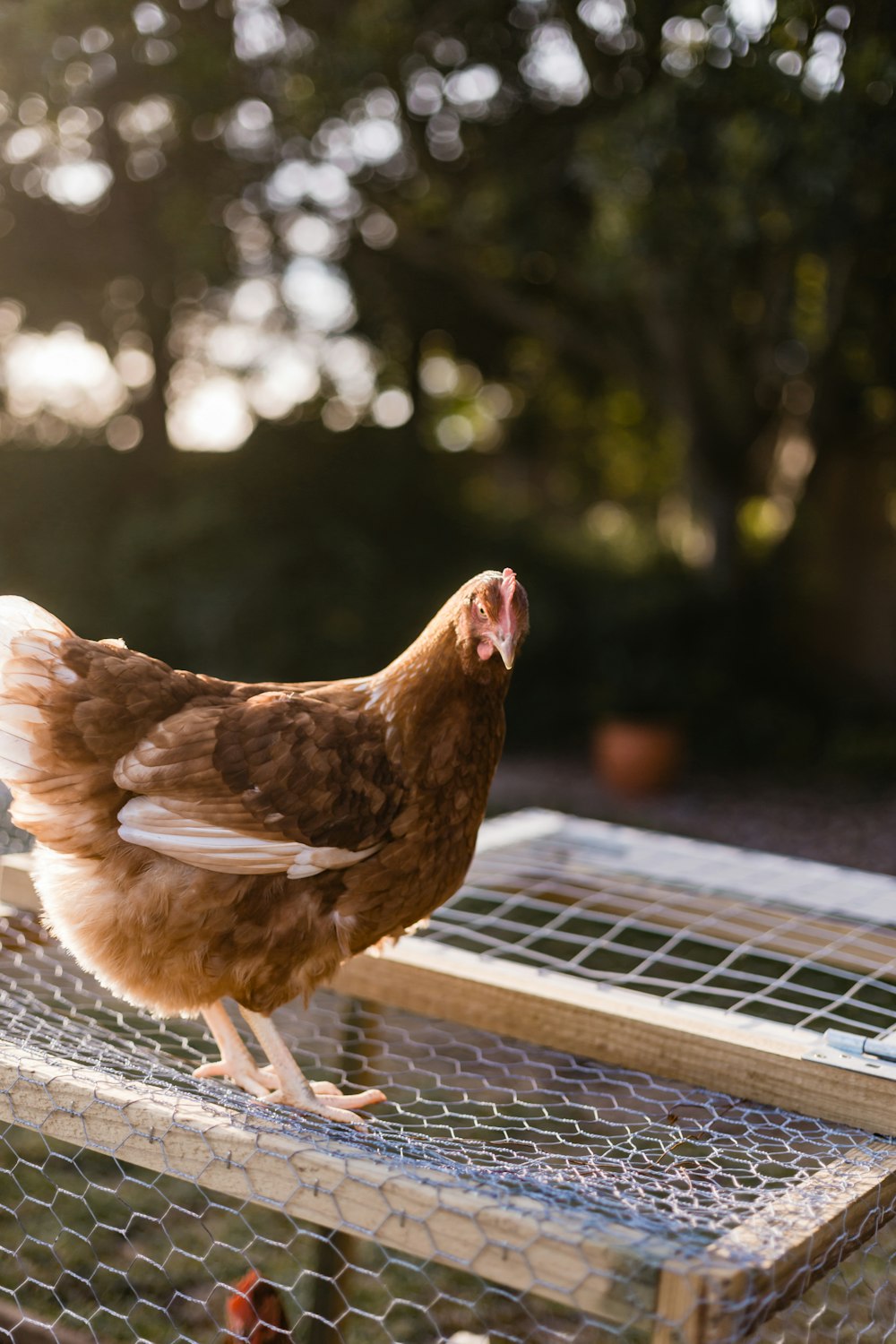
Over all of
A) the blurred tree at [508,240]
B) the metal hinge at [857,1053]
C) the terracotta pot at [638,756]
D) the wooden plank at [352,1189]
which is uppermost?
the blurred tree at [508,240]

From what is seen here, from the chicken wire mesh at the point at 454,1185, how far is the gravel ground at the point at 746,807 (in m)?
2.37

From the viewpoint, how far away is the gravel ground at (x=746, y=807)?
495cm

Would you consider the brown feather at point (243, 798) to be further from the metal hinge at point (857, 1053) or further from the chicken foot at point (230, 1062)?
the metal hinge at point (857, 1053)

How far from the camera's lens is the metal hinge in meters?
1.35

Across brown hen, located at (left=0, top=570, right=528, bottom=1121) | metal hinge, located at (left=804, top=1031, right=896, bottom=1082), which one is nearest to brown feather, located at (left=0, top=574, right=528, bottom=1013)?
brown hen, located at (left=0, top=570, right=528, bottom=1121)

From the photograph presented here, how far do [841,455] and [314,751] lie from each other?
618 centimetres

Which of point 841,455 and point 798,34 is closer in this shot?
point 798,34

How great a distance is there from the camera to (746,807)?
5590 millimetres

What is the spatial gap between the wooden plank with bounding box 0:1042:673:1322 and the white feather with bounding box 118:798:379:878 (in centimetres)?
25

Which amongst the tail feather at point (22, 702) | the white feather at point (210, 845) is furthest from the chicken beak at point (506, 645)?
the tail feather at point (22, 702)

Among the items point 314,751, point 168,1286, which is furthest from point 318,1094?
Result: point 168,1286

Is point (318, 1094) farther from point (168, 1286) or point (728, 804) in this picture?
point (728, 804)

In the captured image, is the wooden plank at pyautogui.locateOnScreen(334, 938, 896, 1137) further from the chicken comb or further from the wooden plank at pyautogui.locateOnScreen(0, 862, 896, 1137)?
the chicken comb

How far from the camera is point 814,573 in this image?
6.95 meters
